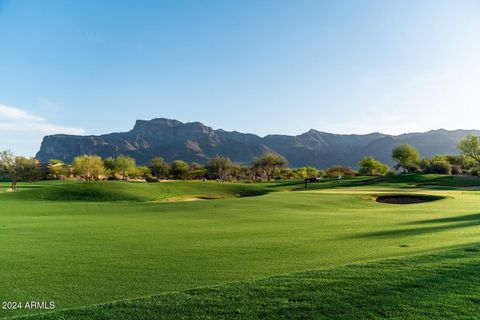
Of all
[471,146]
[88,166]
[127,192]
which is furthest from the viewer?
[88,166]

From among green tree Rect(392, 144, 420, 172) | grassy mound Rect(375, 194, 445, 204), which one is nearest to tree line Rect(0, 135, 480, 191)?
green tree Rect(392, 144, 420, 172)

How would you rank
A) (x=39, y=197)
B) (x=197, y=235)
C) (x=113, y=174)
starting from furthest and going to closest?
(x=113, y=174)
(x=39, y=197)
(x=197, y=235)

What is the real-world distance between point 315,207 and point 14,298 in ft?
76.6

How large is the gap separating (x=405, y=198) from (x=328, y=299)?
33.8 metres

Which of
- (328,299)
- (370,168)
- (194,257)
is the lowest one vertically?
(194,257)

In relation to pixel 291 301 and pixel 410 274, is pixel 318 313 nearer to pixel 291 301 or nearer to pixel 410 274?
pixel 291 301

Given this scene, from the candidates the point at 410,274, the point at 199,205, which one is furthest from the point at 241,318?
the point at 199,205

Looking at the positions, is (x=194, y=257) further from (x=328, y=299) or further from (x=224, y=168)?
(x=224, y=168)

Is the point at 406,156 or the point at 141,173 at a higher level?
the point at 406,156

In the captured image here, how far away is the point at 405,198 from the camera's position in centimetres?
3575

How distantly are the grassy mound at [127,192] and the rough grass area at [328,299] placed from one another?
3086 centimetres

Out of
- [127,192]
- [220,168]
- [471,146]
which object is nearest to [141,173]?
[220,168]

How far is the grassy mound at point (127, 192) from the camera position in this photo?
34562 mm

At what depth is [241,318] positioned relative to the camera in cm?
487
